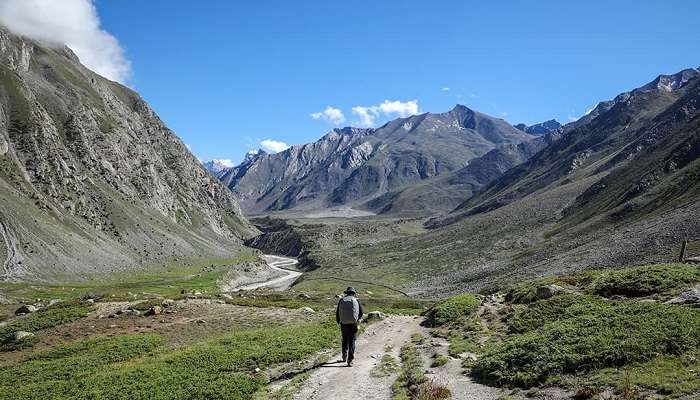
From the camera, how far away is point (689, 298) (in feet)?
82.7

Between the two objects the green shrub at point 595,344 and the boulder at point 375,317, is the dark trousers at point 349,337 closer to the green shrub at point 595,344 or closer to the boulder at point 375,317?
the green shrub at point 595,344

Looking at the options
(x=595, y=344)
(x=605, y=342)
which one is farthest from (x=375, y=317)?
(x=605, y=342)

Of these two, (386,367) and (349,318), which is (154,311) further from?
(386,367)

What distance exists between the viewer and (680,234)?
8731 cm

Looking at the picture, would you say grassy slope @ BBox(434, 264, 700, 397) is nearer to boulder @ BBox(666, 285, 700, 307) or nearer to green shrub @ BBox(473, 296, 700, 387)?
green shrub @ BBox(473, 296, 700, 387)

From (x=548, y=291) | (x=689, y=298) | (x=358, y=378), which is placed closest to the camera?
(x=358, y=378)

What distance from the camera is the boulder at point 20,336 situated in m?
39.5

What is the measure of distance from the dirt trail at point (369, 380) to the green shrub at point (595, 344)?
1190 mm

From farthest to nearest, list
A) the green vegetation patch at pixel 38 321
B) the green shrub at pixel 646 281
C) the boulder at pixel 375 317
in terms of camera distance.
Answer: the boulder at pixel 375 317 → the green vegetation patch at pixel 38 321 → the green shrub at pixel 646 281

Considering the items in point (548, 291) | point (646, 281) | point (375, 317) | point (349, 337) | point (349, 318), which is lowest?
point (375, 317)

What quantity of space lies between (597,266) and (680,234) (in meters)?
15.6

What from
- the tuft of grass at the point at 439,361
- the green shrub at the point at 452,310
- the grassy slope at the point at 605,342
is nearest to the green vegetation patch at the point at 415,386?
the tuft of grass at the point at 439,361

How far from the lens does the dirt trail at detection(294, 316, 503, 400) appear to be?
20230mm

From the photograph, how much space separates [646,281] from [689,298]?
5.10 metres
